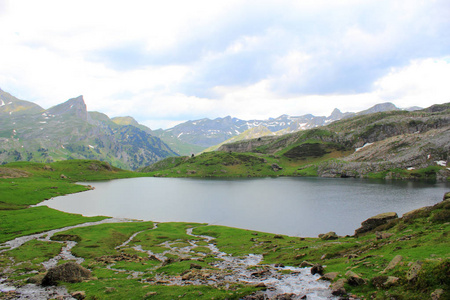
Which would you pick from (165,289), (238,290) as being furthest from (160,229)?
(238,290)

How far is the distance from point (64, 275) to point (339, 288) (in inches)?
1159

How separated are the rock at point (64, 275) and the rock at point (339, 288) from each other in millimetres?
27099

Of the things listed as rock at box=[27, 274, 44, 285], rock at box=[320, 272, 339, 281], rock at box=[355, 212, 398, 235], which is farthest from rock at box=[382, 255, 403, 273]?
rock at box=[27, 274, 44, 285]

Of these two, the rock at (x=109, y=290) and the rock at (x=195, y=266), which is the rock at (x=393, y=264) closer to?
the rock at (x=195, y=266)

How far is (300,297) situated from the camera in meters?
19.5

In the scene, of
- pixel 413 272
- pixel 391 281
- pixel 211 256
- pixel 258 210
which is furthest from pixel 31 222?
pixel 413 272

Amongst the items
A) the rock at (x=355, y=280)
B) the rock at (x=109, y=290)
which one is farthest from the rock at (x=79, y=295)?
the rock at (x=355, y=280)

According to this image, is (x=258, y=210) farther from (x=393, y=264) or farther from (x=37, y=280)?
(x=393, y=264)

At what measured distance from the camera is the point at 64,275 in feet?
93.6

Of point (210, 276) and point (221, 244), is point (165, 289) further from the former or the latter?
point (221, 244)

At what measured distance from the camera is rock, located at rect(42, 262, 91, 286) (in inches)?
1097

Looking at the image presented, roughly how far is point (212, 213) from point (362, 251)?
73.3m

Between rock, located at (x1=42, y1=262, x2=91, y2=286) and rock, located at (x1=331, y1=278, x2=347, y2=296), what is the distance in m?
27.1

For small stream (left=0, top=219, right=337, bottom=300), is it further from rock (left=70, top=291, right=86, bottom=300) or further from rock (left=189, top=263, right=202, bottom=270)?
rock (left=189, top=263, right=202, bottom=270)
